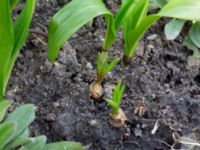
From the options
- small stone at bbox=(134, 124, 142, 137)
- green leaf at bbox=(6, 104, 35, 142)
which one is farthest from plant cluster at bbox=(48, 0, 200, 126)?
green leaf at bbox=(6, 104, 35, 142)

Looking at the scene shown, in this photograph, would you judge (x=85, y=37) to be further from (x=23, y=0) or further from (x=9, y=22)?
(x=9, y=22)

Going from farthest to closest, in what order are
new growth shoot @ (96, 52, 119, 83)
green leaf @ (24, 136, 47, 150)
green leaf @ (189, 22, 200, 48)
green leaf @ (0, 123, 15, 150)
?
green leaf @ (189, 22, 200, 48) < new growth shoot @ (96, 52, 119, 83) < green leaf @ (24, 136, 47, 150) < green leaf @ (0, 123, 15, 150)

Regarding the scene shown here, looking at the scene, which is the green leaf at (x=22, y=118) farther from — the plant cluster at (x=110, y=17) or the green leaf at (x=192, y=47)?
the green leaf at (x=192, y=47)

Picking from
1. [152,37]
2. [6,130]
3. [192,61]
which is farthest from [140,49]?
[6,130]

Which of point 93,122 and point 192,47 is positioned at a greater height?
point 192,47

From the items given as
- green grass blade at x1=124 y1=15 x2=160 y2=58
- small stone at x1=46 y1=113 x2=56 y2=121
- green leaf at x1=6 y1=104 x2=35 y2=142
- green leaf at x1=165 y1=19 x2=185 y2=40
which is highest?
green grass blade at x1=124 y1=15 x2=160 y2=58

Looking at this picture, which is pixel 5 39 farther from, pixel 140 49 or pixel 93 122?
pixel 140 49

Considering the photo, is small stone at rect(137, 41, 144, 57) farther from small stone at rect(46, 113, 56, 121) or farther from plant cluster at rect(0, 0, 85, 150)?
plant cluster at rect(0, 0, 85, 150)
